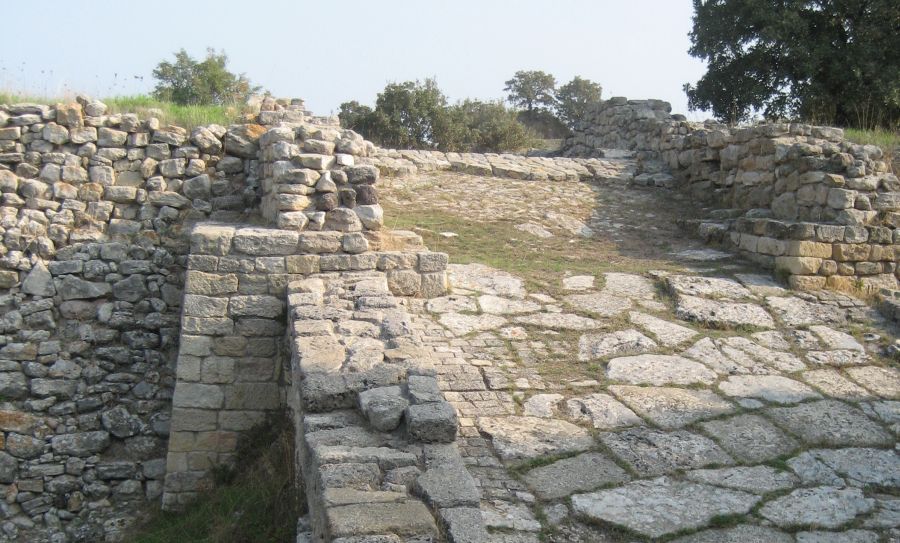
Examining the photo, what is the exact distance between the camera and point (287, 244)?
236 inches

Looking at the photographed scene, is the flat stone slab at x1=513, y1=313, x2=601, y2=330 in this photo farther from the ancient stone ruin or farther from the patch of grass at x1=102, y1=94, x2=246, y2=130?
the patch of grass at x1=102, y1=94, x2=246, y2=130

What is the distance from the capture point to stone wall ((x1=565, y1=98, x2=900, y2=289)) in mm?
7348

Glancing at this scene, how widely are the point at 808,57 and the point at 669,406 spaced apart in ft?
33.3

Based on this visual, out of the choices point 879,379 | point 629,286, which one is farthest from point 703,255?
point 879,379

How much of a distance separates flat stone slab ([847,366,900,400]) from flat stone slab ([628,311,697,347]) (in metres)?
1.14

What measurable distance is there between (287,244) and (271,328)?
0.64m

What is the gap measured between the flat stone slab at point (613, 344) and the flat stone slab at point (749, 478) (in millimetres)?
1529

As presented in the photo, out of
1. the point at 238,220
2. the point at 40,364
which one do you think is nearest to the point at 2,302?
the point at 40,364

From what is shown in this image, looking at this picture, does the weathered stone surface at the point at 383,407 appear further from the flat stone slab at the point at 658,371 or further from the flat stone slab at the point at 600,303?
the flat stone slab at the point at 600,303

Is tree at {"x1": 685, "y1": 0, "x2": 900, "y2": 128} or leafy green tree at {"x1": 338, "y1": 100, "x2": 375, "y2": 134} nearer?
tree at {"x1": 685, "y1": 0, "x2": 900, "y2": 128}

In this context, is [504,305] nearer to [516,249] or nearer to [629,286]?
[629,286]

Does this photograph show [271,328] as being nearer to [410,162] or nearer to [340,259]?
[340,259]

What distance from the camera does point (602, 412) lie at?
471 cm

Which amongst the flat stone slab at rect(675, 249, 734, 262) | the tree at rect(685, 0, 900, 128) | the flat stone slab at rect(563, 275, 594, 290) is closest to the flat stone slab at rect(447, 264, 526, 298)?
the flat stone slab at rect(563, 275, 594, 290)
